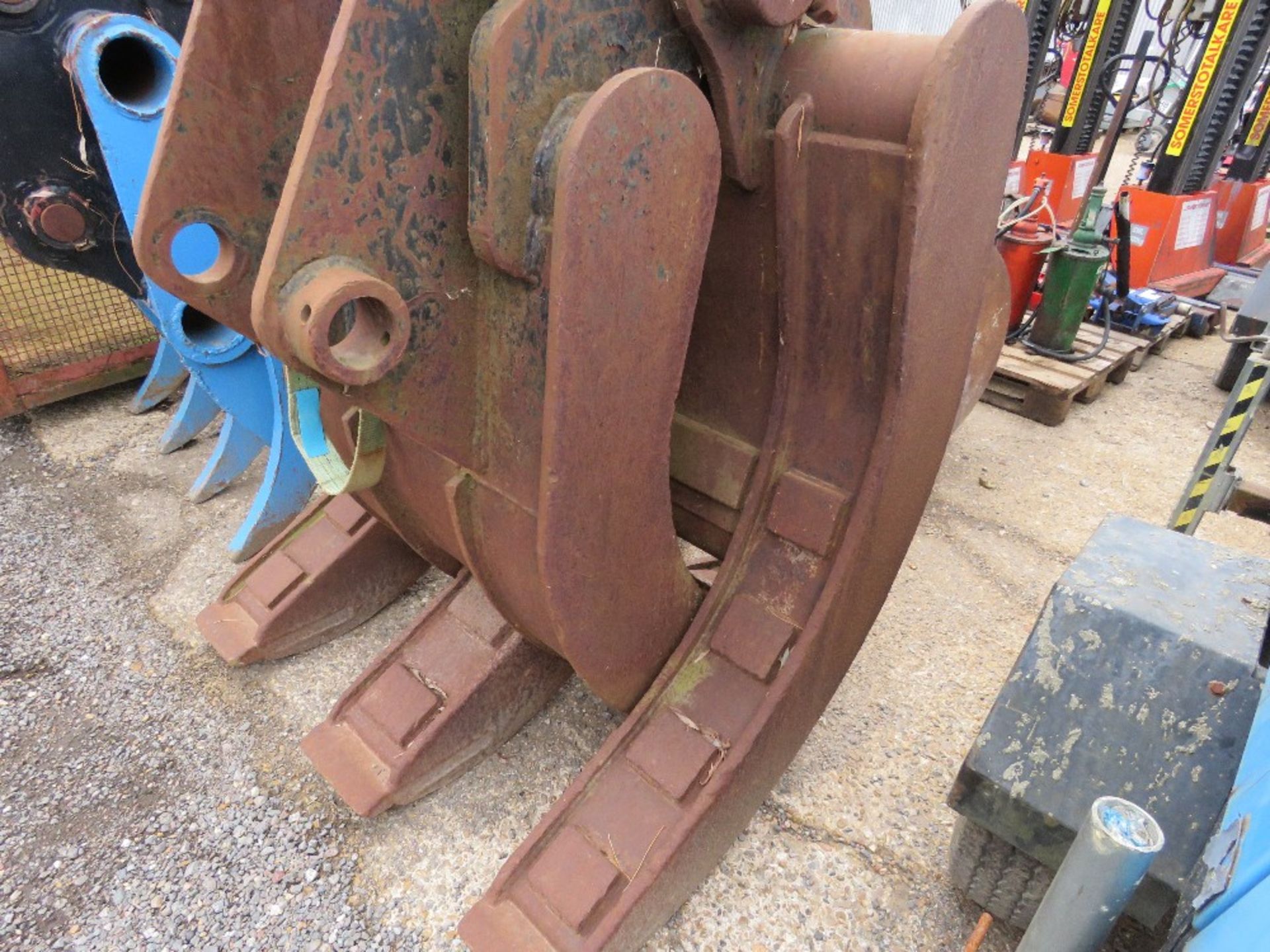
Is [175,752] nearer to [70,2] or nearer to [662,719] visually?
[662,719]

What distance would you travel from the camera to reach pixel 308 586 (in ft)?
7.80

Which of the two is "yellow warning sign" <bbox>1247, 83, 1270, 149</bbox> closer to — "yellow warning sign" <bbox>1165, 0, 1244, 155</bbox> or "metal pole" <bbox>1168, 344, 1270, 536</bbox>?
"yellow warning sign" <bbox>1165, 0, 1244, 155</bbox>

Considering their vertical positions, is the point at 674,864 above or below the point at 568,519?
below

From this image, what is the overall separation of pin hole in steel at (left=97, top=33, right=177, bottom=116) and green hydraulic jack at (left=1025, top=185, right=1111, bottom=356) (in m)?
4.11

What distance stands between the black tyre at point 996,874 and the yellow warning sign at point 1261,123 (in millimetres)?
7685

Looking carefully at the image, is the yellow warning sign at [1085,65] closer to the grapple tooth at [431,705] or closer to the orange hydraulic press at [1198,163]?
the orange hydraulic press at [1198,163]

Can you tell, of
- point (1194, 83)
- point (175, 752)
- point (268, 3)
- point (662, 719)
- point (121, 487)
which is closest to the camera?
point (268, 3)

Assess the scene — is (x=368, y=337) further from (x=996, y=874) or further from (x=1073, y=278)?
(x=1073, y=278)

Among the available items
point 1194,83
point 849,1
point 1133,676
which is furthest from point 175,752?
point 1194,83

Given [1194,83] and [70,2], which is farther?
[1194,83]

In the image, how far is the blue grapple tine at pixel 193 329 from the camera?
217 centimetres

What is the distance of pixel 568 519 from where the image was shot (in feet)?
4.30

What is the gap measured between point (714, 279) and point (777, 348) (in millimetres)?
189

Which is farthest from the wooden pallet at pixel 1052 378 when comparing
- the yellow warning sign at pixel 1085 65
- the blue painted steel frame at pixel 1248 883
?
the blue painted steel frame at pixel 1248 883
